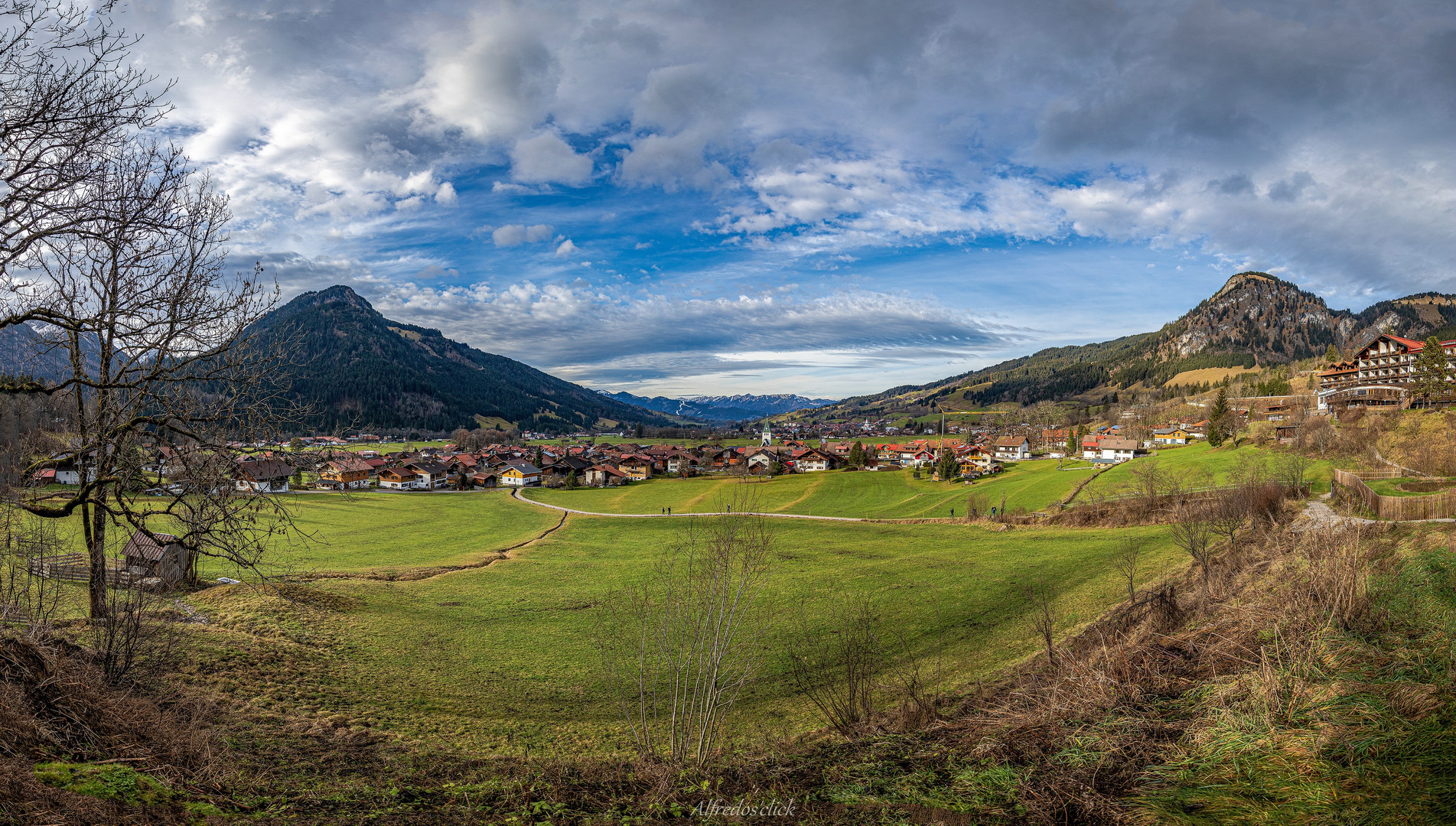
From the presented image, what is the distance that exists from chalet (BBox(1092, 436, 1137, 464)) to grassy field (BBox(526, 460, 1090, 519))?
9296 mm

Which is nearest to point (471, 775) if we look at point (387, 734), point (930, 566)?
point (387, 734)

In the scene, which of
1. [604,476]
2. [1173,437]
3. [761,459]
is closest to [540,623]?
[604,476]

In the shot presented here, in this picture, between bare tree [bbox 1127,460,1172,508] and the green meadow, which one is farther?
bare tree [bbox 1127,460,1172,508]

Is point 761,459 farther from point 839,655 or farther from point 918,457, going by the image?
point 839,655

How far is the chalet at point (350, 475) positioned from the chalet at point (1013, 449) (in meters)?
114

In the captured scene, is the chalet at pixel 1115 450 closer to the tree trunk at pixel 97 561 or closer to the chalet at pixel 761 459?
the chalet at pixel 761 459

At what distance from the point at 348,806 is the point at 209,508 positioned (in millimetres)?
6254

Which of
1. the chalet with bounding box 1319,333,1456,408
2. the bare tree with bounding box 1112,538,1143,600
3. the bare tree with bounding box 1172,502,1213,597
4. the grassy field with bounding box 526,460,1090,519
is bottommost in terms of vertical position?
the grassy field with bounding box 526,460,1090,519

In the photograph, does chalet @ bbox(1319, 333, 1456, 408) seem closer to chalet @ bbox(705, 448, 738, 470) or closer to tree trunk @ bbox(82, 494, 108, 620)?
chalet @ bbox(705, 448, 738, 470)

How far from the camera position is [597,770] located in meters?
7.87

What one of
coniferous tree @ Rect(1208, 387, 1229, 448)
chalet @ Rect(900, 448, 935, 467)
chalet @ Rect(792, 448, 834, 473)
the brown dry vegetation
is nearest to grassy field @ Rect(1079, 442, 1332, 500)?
coniferous tree @ Rect(1208, 387, 1229, 448)

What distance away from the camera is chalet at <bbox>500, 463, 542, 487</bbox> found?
101625 millimetres

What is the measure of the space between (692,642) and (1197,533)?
24.7 m

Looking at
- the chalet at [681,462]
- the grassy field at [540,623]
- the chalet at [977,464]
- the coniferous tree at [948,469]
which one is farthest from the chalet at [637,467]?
the grassy field at [540,623]
